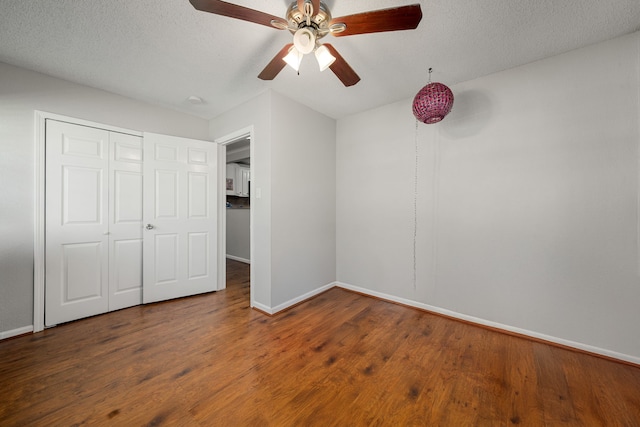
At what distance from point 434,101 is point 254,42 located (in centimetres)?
154

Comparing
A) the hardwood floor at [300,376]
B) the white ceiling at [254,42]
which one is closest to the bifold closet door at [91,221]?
the hardwood floor at [300,376]

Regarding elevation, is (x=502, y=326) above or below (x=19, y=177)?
below

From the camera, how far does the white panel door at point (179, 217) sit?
2.83m

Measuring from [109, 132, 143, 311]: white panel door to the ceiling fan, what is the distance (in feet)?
7.34

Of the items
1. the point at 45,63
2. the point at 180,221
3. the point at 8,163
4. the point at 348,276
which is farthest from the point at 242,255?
the point at 45,63

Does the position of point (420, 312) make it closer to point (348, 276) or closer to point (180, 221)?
point (348, 276)

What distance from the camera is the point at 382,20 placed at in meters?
1.28

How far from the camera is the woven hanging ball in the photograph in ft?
6.40

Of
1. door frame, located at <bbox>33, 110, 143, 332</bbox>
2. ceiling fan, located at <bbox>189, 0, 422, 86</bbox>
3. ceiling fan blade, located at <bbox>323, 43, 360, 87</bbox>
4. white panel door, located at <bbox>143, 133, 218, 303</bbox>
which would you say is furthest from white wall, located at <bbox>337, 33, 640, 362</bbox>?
door frame, located at <bbox>33, 110, 143, 332</bbox>

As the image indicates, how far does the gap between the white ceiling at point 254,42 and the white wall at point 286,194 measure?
36 centimetres

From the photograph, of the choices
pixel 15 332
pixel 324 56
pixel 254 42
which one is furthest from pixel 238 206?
pixel 324 56

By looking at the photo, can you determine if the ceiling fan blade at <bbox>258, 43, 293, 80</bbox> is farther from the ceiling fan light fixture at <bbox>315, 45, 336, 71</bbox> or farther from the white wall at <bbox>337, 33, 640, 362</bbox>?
the white wall at <bbox>337, 33, 640, 362</bbox>

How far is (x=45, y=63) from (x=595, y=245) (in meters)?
4.96

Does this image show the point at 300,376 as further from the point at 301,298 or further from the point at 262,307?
the point at 301,298
